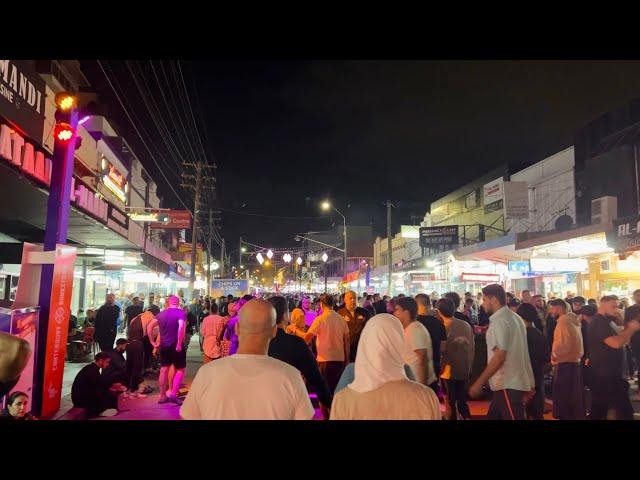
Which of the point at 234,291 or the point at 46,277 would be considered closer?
the point at 46,277

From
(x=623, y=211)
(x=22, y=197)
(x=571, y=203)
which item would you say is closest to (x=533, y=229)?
(x=571, y=203)

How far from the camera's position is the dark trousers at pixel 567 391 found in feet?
24.1

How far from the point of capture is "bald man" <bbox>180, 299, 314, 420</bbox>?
2.71 m

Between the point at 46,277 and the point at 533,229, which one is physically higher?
the point at 533,229

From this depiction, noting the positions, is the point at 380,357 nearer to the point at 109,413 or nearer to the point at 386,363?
the point at 386,363

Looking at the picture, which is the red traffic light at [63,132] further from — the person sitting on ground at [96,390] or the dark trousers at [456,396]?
the dark trousers at [456,396]

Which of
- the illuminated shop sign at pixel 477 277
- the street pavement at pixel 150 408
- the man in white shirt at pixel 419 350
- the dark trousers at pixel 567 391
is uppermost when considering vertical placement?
the illuminated shop sign at pixel 477 277

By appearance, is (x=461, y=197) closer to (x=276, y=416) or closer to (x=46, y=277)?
(x=46, y=277)

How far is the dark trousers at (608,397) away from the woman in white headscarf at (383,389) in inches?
200

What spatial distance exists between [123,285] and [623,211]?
28.1 metres

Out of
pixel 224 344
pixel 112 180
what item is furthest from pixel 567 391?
pixel 112 180

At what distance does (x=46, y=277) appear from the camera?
7.96m

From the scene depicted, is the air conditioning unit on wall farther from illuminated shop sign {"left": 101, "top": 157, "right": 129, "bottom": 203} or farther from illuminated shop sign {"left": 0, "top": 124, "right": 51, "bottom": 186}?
illuminated shop sign {"left": 101, "top": 157, "right": 129, "bottom": 203}

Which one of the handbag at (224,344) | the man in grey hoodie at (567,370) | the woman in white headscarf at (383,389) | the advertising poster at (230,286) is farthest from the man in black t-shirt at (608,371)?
the advertising poster at (230,286)
